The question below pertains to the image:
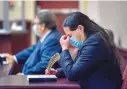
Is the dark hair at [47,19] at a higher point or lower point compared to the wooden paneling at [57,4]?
higher

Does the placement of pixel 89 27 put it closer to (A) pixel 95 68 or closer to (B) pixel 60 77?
(A) pixel 95 68

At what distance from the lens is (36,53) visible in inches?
138

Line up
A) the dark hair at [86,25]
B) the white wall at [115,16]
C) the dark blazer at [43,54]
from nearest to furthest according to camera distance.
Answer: the dark hair at [86,25]
the dark blazer at [43,54]
the white wall at [115,16]

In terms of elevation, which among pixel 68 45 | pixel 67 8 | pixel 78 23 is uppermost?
pixel 78 23

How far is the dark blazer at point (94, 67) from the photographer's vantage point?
7.78ft

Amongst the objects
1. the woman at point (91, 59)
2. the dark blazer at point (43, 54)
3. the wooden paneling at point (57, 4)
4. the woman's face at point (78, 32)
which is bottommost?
the wooden paneling at point (57, 4)

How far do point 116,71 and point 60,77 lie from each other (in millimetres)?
489

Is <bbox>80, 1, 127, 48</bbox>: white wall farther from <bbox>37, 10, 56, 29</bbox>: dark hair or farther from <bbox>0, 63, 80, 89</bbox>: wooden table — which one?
<bbox>0, 63, 80, 89</bbox>: wooden table

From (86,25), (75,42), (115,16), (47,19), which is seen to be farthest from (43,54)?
(115,16)

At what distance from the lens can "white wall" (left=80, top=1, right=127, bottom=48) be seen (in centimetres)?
454

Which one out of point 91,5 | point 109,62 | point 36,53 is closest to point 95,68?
point 109,62

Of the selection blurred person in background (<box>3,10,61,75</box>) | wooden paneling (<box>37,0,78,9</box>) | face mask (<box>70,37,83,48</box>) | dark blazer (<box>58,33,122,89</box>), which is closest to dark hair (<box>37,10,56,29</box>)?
blurred person in background (<box>3,10,61,75</box>)

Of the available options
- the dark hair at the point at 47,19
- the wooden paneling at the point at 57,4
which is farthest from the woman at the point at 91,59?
the wooden paneling at the point at 57,4

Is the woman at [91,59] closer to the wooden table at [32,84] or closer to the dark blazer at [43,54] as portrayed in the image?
the wooden table at [32,84]
